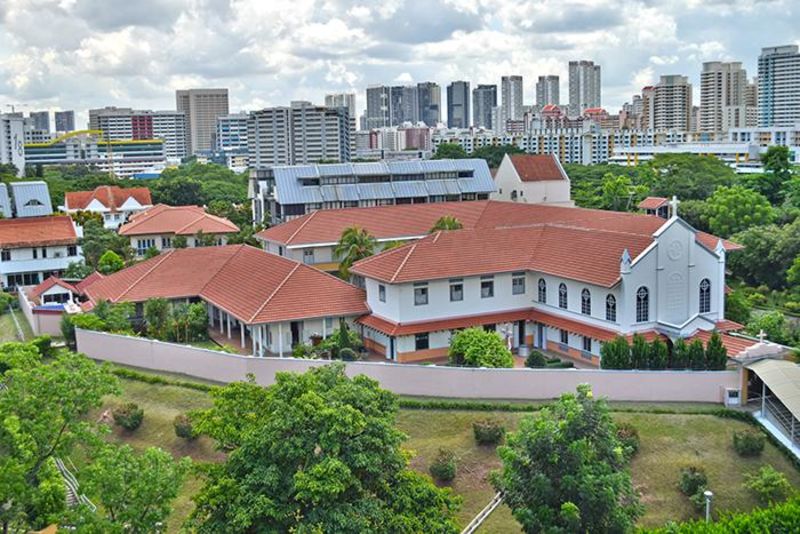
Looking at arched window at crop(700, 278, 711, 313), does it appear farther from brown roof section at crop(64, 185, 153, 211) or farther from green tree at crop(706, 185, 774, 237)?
brown roof section at crop(64, 185, 153, 211)

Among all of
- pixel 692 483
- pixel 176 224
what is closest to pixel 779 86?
pixel 176 224

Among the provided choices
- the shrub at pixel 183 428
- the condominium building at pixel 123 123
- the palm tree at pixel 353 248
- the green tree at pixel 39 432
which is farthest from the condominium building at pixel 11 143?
the green tree at pixel 39 432

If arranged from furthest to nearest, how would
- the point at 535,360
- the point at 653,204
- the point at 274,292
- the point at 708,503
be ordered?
the point at 653,204 < the point at 274,292 < the point at 535,360 < the point at 708,503

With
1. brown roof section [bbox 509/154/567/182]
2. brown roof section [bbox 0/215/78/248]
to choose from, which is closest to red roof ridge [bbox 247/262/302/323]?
brown roof section [bbox 0/215/78/248]

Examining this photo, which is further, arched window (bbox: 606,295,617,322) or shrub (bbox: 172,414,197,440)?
arched window (bbox: 606,295,617,322)

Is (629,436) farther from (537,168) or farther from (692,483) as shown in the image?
(537,168)

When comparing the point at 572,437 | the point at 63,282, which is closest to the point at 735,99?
the point at 63,282

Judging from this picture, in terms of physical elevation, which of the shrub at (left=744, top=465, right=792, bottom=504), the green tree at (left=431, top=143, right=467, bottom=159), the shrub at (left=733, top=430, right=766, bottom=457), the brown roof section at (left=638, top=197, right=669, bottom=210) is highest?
the green tree at (left=431, top=143, right=467, bottom=159)
